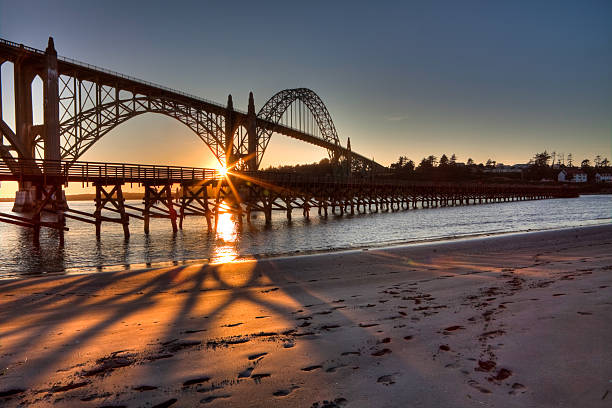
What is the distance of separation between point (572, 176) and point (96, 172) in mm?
210774

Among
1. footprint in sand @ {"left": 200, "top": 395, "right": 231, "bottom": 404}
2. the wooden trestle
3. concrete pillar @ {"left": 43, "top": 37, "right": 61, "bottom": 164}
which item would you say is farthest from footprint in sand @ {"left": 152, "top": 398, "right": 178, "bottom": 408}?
concrete pillar @ {"left": 43, "top": 37, "right": 61, "bottom": 164}

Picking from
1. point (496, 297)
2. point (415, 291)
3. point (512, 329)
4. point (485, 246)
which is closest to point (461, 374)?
point (512, 329)

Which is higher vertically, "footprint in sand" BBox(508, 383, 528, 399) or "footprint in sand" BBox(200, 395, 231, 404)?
"footprint in sand" BBox(508, 383, 528, 399)

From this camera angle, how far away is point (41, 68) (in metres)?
35.5

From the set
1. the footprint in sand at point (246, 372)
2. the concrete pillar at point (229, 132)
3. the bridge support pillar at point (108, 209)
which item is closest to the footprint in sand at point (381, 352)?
the footprint in sand at point (246, 372)

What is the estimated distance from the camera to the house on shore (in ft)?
564

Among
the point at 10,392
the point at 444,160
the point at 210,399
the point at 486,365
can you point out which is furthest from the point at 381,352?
the point at 444,160

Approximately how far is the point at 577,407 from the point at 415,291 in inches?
156

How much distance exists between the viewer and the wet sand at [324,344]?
2600mm

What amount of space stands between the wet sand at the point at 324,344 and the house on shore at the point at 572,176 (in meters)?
203

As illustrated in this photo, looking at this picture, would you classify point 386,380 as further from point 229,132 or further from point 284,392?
point 229,132

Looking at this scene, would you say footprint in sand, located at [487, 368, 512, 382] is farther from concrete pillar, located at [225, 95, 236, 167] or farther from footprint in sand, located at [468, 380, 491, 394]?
concrete pillar, located at [225, 95, 236, 167]

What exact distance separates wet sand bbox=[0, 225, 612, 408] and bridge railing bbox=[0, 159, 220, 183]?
16367mm

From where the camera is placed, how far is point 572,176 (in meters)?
176
